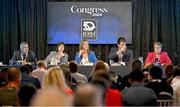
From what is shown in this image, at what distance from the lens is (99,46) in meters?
12.3

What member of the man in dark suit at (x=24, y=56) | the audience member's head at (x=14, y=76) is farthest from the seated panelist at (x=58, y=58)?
the audience member's head at (x=14, y=76)

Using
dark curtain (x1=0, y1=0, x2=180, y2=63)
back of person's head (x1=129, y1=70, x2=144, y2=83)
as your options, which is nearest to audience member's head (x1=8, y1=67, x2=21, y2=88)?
back of person's head (x1=129, y1=70, x2=144, y2=83)

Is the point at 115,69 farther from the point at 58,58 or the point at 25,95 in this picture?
the point at 25,95

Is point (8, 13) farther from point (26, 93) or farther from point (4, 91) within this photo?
point (26, 93)

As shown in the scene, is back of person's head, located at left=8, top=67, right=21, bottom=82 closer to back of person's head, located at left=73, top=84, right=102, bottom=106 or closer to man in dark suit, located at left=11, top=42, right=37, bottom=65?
back of person's head, located at left=73, top=84, right=102, bottom=106

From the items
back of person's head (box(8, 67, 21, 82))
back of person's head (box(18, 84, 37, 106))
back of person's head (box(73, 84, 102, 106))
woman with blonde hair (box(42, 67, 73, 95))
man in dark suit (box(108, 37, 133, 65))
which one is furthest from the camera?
man in dark suit (box(108, 37, 133, 65))

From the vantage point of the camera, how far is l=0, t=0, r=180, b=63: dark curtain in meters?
12.2

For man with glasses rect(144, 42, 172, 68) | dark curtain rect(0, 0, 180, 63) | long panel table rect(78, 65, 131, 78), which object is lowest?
long panel table rect(78, 65, 131, 78)

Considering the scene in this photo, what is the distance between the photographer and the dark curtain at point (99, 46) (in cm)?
1224

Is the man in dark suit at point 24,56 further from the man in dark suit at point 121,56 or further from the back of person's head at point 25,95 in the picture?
the back of person's head at point 25,95

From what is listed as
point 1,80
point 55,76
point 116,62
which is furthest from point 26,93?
point 116,62

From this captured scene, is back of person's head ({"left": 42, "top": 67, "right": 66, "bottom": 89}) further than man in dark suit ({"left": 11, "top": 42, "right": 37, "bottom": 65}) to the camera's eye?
No

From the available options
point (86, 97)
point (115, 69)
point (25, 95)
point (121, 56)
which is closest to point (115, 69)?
point (115, 69)

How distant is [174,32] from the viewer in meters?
12.3
